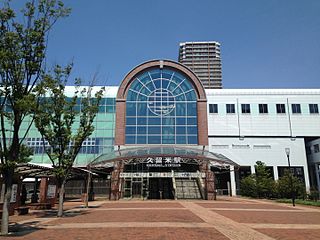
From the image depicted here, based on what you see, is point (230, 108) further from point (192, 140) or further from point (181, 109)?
point (192, 140)

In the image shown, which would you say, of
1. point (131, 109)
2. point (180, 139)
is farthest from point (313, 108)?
point (131, 109)

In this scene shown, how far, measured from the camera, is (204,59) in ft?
522

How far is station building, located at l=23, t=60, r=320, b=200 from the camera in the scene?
35250mm

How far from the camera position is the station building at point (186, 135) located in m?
35.2

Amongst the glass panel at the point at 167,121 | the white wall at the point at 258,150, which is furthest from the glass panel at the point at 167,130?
the white wall at the point at 258,150

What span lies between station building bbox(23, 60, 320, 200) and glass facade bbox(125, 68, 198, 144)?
0.14 m

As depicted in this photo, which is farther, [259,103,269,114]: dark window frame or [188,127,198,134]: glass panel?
[259,103,269,114]: dark window frame

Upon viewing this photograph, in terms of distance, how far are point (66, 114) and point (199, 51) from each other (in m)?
149

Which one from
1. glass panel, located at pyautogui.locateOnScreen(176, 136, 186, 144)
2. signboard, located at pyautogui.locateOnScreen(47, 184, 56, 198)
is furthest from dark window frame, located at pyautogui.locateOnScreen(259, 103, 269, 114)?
signboard, located at pyautogui.locateOnScreen(47, 184, 56, 198)

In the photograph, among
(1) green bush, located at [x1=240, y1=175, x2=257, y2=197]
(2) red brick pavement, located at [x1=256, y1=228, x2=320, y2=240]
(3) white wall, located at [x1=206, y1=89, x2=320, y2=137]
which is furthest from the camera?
(3) white wall, located at [x1=206, y1=89, x2=320, y2=137]

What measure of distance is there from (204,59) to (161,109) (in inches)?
4880

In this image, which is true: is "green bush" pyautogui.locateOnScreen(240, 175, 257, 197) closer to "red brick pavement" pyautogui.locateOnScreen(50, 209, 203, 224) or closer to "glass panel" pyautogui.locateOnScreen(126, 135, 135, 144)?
"glass panel" pyautogui.locateOnScreen(126, 135, 135, 144)

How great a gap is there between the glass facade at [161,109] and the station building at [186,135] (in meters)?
0.14

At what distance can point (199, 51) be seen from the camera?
16050 cm
